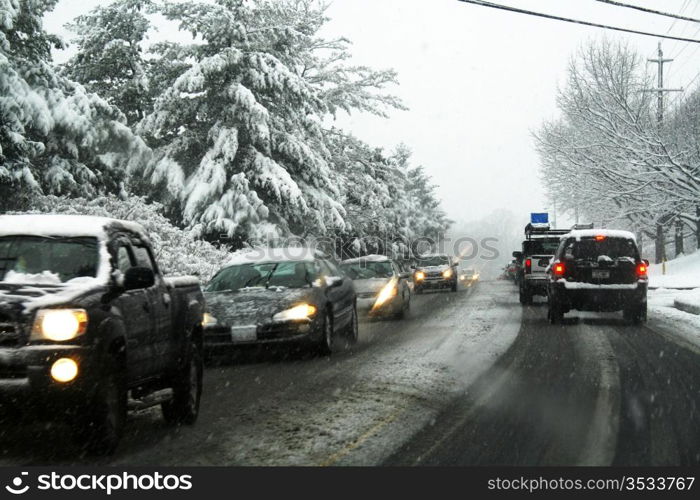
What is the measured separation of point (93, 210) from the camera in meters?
22.8

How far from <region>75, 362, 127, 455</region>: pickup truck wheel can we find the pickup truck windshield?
35.6 inches

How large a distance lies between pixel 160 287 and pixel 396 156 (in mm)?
75798

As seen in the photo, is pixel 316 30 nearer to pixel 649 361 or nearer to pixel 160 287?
pixel 649 361

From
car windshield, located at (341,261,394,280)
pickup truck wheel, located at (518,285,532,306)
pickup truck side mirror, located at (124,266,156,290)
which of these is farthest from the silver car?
pickup truck side mirror, located at (124,266,156,290)

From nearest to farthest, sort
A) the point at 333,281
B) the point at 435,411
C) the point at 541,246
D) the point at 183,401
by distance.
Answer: the point at 183,401 < the point at 435,411 < the point at 333,281 < the point at 541,246

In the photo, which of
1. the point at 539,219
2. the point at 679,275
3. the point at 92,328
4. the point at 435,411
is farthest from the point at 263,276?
the point at 539,219

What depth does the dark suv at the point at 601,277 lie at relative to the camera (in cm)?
1809

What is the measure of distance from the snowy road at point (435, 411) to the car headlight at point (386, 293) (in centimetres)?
617

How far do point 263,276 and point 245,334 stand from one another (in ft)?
6.09

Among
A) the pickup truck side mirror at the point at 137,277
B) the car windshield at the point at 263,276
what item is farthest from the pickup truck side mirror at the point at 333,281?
the pickup truck side mirror at the point at 137,277

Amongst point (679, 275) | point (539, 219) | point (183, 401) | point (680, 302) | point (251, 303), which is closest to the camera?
point (183, 401)

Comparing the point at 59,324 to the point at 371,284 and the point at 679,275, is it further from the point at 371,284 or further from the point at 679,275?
the point at 679,275

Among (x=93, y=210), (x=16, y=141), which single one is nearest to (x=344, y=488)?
(x=16, y=141)

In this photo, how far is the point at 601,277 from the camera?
1811 centimetres
